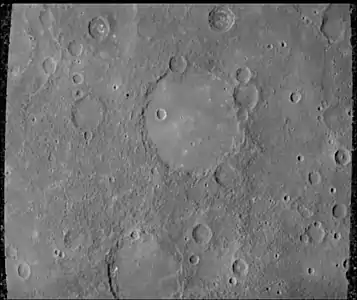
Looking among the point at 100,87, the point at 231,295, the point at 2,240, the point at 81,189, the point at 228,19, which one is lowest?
the point at 231,295

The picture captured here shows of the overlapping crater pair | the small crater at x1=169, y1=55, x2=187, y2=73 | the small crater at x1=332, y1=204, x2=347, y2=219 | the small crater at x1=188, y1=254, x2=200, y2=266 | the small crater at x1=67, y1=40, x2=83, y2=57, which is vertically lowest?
the small crater at x1=188, y1=254, x2=200, y2=266

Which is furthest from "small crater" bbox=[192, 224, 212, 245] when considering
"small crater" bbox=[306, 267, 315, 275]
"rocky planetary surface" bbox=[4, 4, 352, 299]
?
"small crater" bbox=[306, 267, 315, 275]

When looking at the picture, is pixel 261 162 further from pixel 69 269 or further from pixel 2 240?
pixel 2 240

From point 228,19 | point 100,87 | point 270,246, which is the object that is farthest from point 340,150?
point 100,87

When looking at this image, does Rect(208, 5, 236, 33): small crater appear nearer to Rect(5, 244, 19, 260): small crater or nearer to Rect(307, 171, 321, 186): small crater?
Rect(307, 171, 321, 186): small crater

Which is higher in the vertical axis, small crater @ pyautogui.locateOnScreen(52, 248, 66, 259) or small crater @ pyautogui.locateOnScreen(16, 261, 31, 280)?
small crater @ pyautogui.locateOnScreen(52, 248, 66, 259)

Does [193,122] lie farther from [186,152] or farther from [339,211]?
[339,211]

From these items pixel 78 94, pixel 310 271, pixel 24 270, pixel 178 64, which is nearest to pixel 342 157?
pixel 310 271

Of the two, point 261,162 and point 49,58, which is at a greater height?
point 49,58
